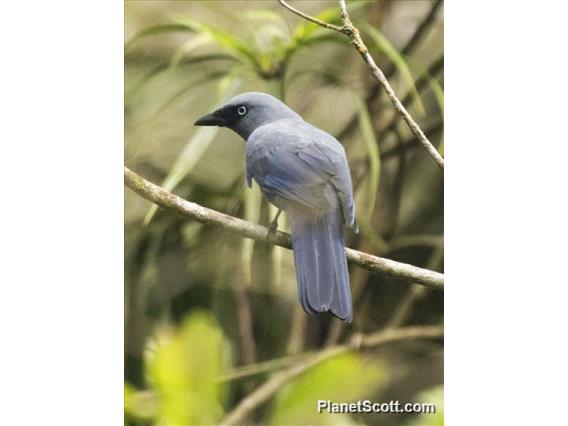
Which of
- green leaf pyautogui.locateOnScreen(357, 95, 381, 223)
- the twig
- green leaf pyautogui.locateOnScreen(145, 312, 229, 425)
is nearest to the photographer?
green leaf pyautogui.locateOnScreen(145, 312, 229, 425)

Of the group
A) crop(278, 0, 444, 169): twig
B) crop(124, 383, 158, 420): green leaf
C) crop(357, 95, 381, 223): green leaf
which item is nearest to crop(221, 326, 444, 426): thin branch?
crop(124, 383, 158, 420): green leaf

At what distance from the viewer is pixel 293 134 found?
290 centimetres

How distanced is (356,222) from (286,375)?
55cm

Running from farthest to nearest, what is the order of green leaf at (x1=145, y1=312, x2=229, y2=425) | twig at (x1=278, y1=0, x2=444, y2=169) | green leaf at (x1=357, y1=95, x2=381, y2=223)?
1. green leaf at (x1=357, y1=95, x2=381, y2=223)
2. twig at (x1=278, y1=0, x2=444, y2=169)
3. green leaf at (x1=145, y1=312, x2=229, y2=425)

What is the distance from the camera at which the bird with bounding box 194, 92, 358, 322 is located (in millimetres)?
2795

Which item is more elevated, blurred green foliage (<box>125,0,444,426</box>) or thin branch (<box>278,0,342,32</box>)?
thin branch (<box>278,0,342,32</box>)

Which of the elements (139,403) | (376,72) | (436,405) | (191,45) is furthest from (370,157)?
(139,403)

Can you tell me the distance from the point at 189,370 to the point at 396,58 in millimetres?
1210

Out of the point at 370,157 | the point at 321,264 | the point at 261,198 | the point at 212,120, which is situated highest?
the point at 212,120

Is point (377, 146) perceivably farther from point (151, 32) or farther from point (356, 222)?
point (151, 32)

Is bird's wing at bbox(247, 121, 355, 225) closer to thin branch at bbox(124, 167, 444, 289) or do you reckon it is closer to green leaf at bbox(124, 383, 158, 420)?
thin branch at bbox(124, 167, 444, 289)

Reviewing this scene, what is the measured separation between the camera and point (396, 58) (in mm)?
2973

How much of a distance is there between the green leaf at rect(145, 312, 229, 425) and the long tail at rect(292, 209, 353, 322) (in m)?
0.37

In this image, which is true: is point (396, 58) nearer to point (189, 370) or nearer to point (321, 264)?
point (321, 264)
